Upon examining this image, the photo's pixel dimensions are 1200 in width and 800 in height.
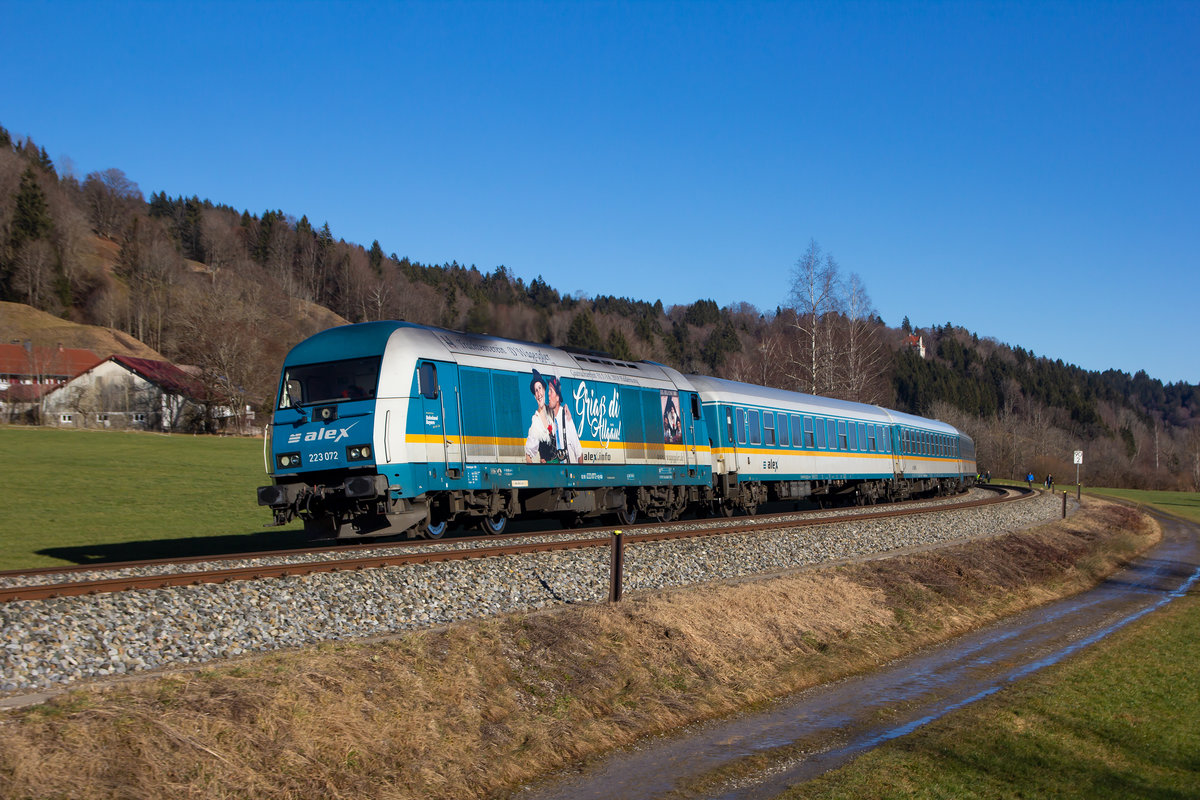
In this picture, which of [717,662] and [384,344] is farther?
[384,344]

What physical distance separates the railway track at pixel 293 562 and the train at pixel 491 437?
87cm

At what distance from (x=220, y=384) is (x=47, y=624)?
56.3 meters

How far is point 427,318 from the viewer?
2609cm

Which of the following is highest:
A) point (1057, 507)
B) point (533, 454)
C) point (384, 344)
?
point (384, 344)

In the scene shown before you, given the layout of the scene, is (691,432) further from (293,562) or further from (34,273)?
(34,273)

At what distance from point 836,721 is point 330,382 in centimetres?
1025

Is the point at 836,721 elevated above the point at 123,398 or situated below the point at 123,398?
below

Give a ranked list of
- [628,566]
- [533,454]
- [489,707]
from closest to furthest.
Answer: [489,707], [628,566], [533,454]

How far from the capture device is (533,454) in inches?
727

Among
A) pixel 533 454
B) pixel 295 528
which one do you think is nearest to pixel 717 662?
pixel 533 454

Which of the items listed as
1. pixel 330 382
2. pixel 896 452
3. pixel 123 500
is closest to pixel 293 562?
pixel 330 382

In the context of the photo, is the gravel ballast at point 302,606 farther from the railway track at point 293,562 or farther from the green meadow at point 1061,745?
the green meadow at point 1061,745

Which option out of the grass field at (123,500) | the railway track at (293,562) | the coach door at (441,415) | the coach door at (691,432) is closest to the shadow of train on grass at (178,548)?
the grass field at (123,500)

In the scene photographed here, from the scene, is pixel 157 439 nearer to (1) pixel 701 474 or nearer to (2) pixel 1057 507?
(1) pixel 701 474
